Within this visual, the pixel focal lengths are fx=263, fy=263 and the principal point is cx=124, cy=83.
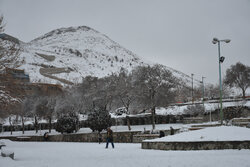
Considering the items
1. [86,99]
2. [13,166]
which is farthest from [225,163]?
[86,99]

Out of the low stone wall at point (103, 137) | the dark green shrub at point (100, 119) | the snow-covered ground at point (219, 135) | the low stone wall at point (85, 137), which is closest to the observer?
the snow-covered ground at point (219, 135)

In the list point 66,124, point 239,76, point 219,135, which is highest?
point 239,76

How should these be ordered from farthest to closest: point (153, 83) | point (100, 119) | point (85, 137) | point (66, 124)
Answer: point (66, 124)
point (153, 83)
point (100, 119)
point (85, 137)

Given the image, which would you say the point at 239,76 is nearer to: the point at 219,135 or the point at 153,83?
the point at 153,83

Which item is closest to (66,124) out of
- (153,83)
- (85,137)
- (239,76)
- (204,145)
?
(85,137)

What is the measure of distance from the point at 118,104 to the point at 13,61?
96.6 feet

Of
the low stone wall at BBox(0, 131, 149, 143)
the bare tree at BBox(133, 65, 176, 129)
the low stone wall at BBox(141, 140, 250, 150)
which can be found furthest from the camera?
the bare tree at BBox(133, 65, 176, 129)

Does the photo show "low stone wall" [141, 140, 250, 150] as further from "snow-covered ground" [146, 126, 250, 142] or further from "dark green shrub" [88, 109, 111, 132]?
"dark green shrub" [88, 109, 111, 132]

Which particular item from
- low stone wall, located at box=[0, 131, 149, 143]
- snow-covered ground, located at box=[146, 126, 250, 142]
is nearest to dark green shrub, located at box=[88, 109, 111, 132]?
low stone wall, located at box=[0, 131, 149, 143]

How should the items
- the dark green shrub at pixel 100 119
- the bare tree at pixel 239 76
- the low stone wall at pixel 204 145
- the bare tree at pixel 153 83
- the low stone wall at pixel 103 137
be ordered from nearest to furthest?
the low stone wall at pixel 204 145, the low stone wall at pixel 103 137, the dark green shrub at pixel 100 119, the bare tree at pixel 153 83, the bare tree at pixel 239 76

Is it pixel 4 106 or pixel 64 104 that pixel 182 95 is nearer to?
pixel 64 104

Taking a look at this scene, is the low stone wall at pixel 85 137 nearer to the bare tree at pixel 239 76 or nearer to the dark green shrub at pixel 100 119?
the dark green shrub at pixel 100 119

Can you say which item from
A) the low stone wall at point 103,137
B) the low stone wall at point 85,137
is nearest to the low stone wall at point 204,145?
the low stone wall at point 103,137

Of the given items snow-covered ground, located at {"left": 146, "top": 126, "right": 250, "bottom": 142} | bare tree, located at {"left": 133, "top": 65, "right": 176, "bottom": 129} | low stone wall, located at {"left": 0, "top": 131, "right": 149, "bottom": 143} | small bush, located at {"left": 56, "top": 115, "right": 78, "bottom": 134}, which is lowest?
low stone wall, located at {"left": 0, "top": 131, "right": 149, "bottom": 143}
